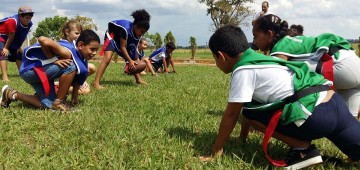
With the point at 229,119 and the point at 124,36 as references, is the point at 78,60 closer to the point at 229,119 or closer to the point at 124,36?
the point at 229,119

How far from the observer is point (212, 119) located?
4113 mm

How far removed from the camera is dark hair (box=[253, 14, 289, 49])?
3.19 meters

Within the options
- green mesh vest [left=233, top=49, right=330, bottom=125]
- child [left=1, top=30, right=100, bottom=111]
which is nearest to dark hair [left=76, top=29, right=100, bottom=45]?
child [left=1, top=30, right=100, bottom=111]

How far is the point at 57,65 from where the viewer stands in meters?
4.27

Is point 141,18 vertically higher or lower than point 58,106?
higher

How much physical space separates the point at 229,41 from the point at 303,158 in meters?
0.97

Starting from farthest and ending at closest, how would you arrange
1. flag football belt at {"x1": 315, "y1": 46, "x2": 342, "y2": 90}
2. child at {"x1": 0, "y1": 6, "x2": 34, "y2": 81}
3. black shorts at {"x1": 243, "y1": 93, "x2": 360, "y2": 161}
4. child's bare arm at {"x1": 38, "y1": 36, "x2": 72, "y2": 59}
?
1. child at {"x1": 0, "y1": 6, "x2": 34, "y2": 81}
2. child's bare arm at {"x1": 38, "y1": 36, "x2": 72, "y2": 59}
3. flag football belt at {"x1": 315, "y1": 46, "x2": 342, "y2": 90}
4. black shorts at {"x1": 243, "y1": 93, "x2": 360, "y2": 161}

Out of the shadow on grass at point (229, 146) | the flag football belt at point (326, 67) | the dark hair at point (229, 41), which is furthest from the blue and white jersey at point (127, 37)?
the dark hair at point (229, 41)

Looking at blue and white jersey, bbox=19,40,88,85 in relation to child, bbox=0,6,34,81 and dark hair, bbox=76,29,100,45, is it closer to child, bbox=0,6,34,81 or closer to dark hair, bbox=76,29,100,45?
dark hair, bbox=76,29,100,45

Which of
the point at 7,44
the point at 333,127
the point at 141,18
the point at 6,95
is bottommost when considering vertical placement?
the point at 6,95

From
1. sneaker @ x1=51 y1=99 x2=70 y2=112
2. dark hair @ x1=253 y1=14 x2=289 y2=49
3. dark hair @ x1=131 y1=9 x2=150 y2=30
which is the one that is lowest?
sneaker @ x1=51 y1=99 x2=70 y2=112

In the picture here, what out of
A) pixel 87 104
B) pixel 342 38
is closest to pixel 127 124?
pixel 87 104

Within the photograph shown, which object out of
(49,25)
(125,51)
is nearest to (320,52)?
(125,51)

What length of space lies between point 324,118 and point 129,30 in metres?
5.16
